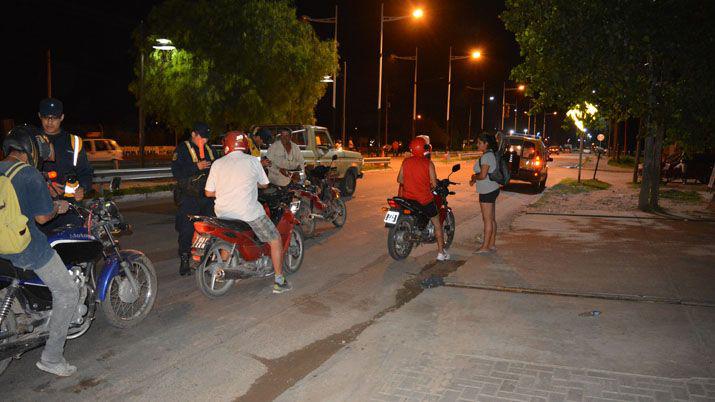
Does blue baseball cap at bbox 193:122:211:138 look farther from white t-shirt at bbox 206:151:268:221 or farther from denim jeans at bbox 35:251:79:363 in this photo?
denim jeans at bbox 35:251:79:363

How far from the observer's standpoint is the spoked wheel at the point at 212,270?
6.70 m

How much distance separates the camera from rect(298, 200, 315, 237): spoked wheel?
1089cm

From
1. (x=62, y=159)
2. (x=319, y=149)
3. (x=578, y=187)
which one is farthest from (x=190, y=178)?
(x=578, y=187)

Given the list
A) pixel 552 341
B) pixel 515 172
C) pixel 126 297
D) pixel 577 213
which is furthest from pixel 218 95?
pixel 552 341

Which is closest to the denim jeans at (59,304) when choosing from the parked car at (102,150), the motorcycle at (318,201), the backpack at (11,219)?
the backpack at (11,219)

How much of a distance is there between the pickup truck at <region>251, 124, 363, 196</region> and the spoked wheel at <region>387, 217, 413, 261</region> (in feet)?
22.5

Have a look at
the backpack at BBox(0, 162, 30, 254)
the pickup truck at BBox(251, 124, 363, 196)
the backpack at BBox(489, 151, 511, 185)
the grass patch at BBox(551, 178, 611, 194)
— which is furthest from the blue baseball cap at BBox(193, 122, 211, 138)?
the grass patch at BBox(551, 178, 611, 194)

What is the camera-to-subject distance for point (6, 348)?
444 centimetres

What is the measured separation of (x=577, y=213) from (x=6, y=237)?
13290 millimetres

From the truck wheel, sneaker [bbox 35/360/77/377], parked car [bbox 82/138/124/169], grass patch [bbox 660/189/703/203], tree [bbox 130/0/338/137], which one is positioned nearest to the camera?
sneaker [bbox 35/360/77/377]

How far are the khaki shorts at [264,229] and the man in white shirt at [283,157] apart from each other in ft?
13.1

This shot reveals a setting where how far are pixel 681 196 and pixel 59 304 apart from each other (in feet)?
65.6

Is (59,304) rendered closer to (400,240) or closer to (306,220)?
(400,240)

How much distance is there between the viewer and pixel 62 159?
630 cm
